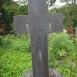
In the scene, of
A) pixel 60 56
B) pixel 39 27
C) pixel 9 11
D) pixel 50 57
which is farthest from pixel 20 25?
pixel 9 11

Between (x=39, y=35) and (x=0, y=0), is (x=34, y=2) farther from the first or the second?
(x=0, y=0)

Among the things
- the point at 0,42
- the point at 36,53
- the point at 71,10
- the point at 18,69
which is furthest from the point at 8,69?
the point at 71,10

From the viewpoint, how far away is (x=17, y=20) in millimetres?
2492

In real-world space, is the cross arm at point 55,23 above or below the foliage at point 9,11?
below

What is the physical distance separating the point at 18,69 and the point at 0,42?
460 cm

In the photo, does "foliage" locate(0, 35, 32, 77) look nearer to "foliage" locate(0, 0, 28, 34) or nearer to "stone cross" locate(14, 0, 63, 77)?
"stone cross" locate(14, 0, 63, 77)

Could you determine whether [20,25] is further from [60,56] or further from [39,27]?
[60,56]

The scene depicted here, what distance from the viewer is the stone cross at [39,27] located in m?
2.34

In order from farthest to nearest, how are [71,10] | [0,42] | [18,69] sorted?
[71,10], [0,42], [18,69]

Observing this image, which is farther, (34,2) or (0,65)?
(0,65)

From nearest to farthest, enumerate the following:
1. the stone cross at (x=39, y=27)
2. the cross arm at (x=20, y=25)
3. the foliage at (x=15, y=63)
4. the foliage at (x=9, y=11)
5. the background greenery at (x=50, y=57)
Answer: the stone cross at (x=39, y=27) → the cross arm at (x=20, y=25) → the background greenery at (x=50, y=57) → the foliage at (x=15, y=63) → the foliage at (x=9, y=11)

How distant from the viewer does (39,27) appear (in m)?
2.36

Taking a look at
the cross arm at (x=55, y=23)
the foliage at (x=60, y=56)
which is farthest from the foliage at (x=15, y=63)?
the cross arm at (x=55, y=23)

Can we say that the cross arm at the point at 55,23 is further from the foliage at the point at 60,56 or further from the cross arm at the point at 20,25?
the foliage at the point at 60,56
